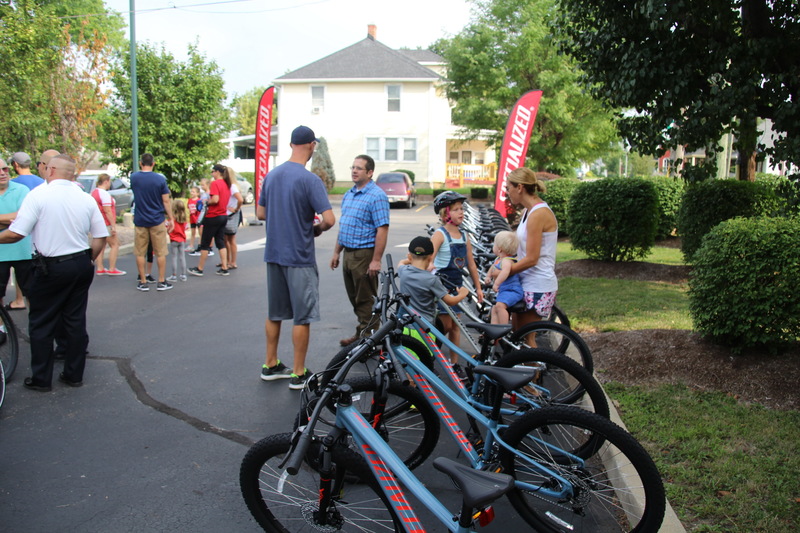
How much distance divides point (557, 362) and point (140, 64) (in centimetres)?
1796

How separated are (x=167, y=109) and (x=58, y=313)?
47.7 ft

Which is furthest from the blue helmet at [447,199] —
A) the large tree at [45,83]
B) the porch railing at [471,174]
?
the porch railing at [471,174]

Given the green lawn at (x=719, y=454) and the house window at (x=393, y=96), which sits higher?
the house window at (x=393, y=96)

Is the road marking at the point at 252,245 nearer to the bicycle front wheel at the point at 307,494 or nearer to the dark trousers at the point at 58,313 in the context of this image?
the dark trousers at the point at 58,313

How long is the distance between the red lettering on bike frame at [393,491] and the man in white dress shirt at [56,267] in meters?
3.79

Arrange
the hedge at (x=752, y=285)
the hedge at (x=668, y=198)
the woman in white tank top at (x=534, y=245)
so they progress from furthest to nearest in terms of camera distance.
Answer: the hedge at (x=668, y=198)
the hedge at (x=752, y=285)
the woman in white tank top at (x=534, y=245)

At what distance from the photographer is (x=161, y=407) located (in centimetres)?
523

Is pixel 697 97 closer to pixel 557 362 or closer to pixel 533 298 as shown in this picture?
pixel 533 298

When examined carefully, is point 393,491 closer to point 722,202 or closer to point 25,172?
point 25,172

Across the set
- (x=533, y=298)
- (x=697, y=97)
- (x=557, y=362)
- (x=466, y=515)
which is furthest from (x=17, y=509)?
(x=697, y=97)

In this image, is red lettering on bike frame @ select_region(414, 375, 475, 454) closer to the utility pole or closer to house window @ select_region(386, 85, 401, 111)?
the utility pole

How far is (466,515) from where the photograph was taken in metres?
2.57

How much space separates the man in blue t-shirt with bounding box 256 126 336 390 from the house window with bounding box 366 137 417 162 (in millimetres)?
33775

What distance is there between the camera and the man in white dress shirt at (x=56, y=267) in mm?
5375
